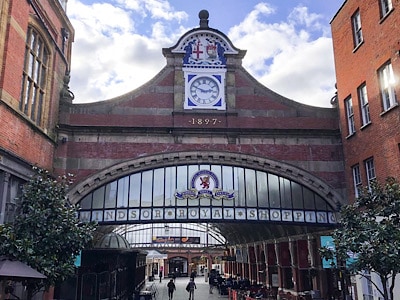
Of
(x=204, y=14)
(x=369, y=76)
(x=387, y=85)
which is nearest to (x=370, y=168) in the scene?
(x=387, y=85)

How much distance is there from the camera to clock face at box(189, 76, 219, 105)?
741 inches

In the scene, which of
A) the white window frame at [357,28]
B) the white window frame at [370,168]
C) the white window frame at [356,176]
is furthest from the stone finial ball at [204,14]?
the white window frame at [370,168]

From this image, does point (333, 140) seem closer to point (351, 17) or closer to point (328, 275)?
point (351, 17)

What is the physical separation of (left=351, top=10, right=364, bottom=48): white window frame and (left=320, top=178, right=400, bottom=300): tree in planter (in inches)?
339

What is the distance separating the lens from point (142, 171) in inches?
702

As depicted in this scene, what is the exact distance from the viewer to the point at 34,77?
15.6 meters

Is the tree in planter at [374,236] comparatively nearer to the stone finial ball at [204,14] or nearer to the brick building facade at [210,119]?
the brick building facade at [210,119]

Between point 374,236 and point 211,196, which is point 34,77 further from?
point 374,236

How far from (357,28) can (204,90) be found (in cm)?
752

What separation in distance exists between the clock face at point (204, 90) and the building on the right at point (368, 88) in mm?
6107

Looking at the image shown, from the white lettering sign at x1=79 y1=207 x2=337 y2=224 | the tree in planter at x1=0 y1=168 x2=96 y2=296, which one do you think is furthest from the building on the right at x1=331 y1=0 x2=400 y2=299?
the tree in planter at x1=0 y1=168 x2=96 y2=296

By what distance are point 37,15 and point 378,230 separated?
14.3m

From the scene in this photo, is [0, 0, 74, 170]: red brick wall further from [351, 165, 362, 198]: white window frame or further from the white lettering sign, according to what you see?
[351, 165, 362, 198]: white window frame

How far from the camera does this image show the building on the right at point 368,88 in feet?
46.5
